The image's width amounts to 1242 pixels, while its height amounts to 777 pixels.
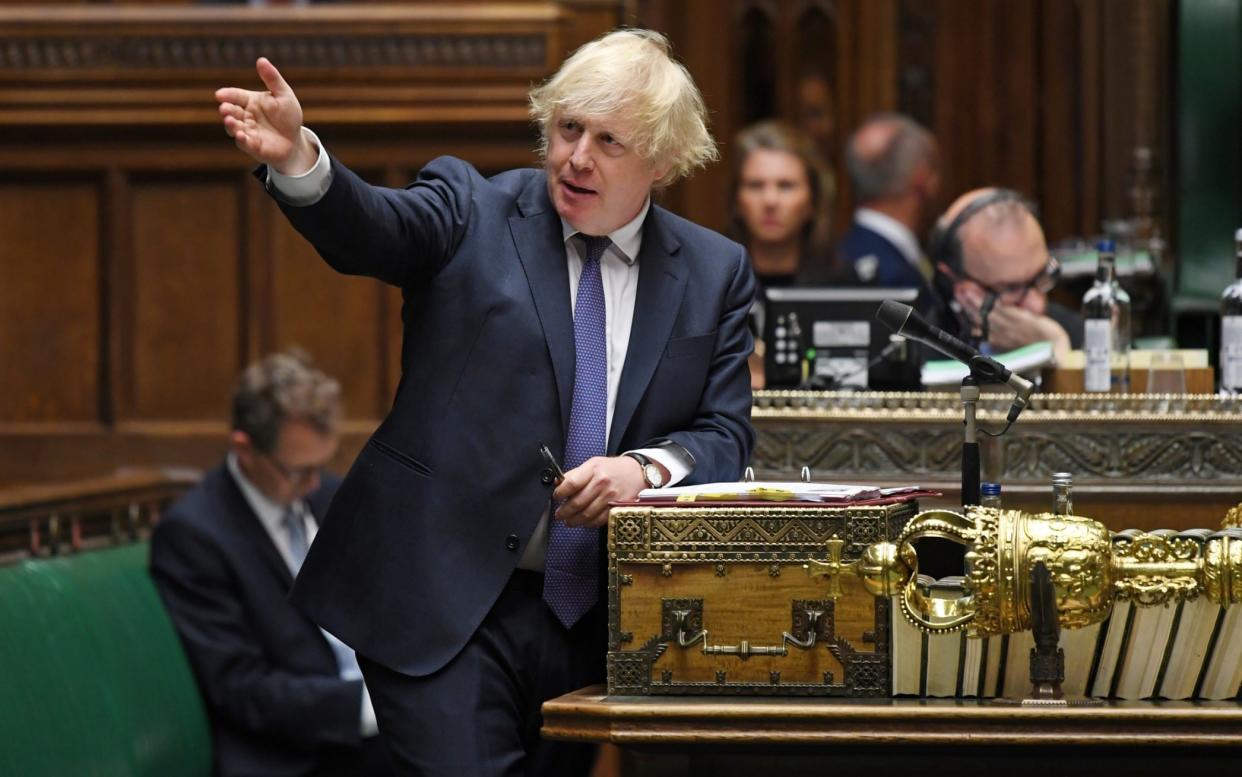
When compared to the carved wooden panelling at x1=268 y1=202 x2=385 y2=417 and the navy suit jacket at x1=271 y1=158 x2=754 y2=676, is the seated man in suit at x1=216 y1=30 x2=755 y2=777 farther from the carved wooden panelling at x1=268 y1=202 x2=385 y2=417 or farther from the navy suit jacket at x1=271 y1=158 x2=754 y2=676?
the carved wooden panelling at x1=268 y1=202 x2=385 y2=417

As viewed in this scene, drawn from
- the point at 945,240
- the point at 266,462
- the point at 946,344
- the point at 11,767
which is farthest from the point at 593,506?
the point at 266,462

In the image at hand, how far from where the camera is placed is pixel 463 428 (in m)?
2.99

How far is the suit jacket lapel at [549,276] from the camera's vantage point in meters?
3.01

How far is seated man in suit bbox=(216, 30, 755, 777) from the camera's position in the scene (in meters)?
2.96

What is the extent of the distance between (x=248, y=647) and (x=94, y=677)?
1.90 ft

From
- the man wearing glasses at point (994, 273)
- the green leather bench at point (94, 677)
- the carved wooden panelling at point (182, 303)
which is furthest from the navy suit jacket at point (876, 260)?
the green leather bench at point (94, 677)

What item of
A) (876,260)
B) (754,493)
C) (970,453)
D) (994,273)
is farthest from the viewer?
(876,260)

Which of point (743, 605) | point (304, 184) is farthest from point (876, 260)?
point (304, 184)

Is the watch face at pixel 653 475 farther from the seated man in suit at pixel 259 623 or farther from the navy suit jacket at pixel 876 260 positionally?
Result: the navy suit jacket at pixel 876 260

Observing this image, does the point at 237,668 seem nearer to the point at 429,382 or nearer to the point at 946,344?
the point at 429,382

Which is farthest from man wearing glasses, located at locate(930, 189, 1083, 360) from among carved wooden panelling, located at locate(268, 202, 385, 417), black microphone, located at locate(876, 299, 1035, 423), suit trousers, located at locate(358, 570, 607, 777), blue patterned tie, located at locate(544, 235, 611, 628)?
carved wooden panelling, located at locate(268, 202, 385, 417)

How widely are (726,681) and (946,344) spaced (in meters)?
0.64

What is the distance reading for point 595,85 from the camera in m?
2.97

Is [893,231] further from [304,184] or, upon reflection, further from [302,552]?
[304,184]
